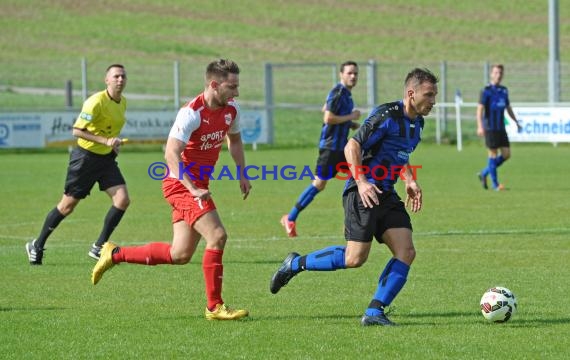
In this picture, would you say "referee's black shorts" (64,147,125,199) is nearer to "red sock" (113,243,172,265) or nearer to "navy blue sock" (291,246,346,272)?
"red sock" (113,243,172,265)

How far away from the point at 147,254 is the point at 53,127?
21742 millimetres

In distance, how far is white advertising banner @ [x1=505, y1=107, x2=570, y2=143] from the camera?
1137 inches

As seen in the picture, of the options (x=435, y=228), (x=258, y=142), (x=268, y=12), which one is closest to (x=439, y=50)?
(x=268, y=12)

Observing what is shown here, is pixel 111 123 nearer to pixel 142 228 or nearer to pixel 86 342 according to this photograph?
pixel 142 228

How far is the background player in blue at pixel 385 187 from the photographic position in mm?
8047

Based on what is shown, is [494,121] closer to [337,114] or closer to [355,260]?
[337,114]

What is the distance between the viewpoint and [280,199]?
60.0ft

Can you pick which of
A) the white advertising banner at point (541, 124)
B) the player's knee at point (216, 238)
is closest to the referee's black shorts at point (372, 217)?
the player's knee at point (216, 238)

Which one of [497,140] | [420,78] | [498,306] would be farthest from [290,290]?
[497,140]

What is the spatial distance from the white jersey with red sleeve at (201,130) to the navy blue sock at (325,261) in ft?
3.11

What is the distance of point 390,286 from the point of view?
8.11 m

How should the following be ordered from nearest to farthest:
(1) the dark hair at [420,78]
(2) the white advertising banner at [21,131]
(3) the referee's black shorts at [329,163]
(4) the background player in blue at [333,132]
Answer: (1) the dark hair at [420,78]
(4) the background player in blue at [333,132]
(3) the referee's black shorts at [329,163]
(2) the white advertising banner at [21,131]

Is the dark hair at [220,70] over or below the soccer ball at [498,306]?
over

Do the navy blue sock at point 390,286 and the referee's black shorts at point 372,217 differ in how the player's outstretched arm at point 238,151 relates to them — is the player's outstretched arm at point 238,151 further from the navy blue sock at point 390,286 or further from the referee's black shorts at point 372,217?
the navy blue sock at point 390,286
